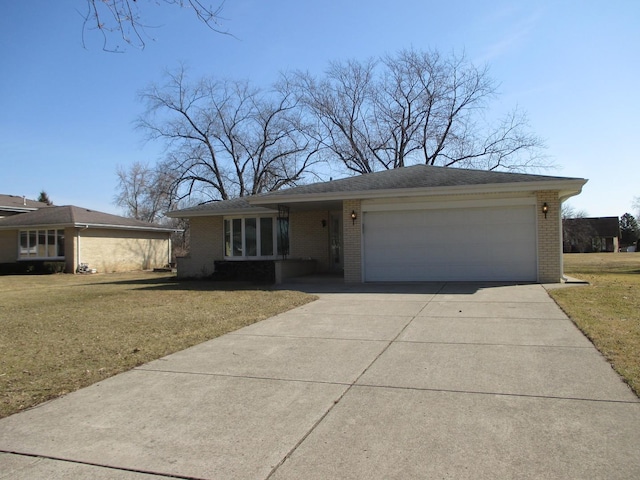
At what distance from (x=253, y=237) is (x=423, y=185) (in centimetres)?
783

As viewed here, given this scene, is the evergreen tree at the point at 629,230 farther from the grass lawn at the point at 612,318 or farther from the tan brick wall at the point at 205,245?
the tan brick wall at the point at 205,245

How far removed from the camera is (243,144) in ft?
135

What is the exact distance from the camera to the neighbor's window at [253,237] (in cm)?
1858

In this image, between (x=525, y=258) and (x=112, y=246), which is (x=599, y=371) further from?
(x=112, y=246)

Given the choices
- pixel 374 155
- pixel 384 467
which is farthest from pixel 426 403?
pixel 374 155

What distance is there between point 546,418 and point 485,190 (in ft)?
33.1

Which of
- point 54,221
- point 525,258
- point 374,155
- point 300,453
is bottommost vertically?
point 300,453

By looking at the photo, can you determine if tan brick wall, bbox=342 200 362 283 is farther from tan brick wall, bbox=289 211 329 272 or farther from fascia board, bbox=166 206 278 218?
fascia board, bbox=166 206 278 218

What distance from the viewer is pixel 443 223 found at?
14.2 m

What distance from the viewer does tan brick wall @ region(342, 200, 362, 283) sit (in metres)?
14.8

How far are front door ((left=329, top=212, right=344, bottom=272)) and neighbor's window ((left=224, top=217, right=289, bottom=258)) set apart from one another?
1723 millimetres

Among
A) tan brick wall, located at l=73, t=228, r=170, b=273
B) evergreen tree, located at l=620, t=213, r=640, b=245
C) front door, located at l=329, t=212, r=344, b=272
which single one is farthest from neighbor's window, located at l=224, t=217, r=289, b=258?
evergreen tree, located at l=620, t=213, r=640, b=245

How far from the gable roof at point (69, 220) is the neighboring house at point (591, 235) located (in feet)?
148

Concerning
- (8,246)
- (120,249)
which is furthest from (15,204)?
(120,249)
